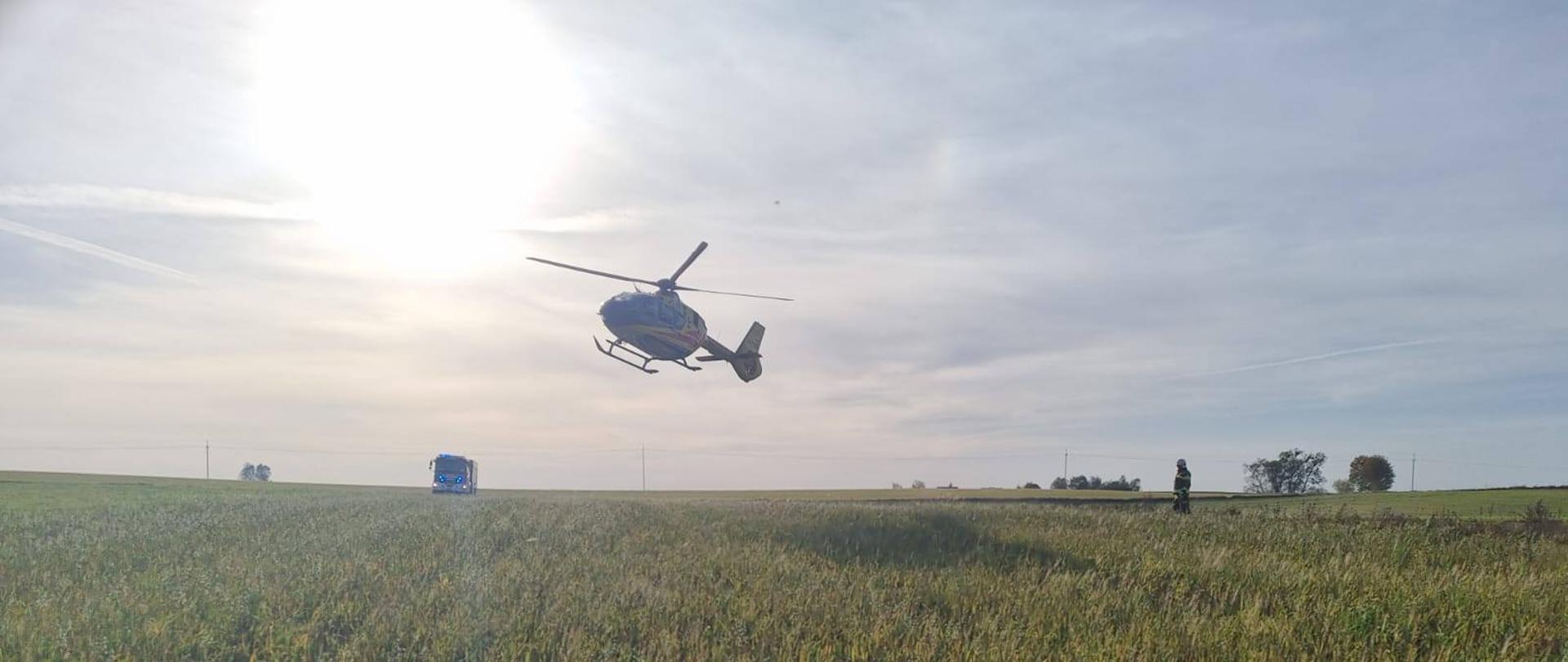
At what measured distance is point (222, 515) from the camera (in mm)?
17547

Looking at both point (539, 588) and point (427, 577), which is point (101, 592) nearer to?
point (427, 577)

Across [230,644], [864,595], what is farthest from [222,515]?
[864,595]

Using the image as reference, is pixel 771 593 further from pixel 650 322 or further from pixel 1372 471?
pixel 1372 471

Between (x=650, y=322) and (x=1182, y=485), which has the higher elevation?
(x=650, y=322)

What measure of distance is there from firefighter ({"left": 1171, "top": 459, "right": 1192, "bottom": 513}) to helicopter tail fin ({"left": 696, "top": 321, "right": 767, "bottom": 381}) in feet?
70.8

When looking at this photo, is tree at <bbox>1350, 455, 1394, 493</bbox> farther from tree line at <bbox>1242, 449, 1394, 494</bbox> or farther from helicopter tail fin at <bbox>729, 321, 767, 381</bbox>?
helicopter tail fin at <bbox>729, 321, 767, 381</bbox>

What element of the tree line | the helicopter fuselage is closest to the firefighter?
the helicopter fuselage

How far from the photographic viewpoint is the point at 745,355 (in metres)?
48.3

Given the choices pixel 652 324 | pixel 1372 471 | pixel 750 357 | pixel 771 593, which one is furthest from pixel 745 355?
pixel 1372 471

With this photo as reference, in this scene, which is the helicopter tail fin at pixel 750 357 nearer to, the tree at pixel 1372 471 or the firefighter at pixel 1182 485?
the firefighter at pixel 1182 485

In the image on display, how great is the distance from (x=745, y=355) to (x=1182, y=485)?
27.9 meters

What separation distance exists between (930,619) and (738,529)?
721cm

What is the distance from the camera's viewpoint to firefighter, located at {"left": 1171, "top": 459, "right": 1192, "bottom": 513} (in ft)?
75.6

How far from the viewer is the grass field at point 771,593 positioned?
21.9 ft
